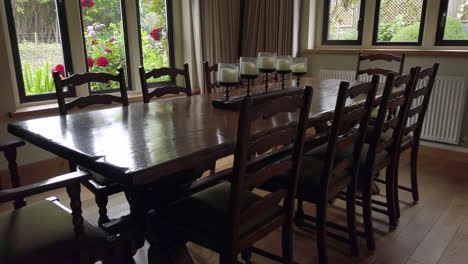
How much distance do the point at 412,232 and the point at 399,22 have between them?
7.72 ft

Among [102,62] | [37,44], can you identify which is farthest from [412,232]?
[37,44]

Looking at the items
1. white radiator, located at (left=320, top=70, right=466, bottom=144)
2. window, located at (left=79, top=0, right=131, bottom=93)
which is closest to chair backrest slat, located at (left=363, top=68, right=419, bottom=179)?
white radiator, located at (left=320, top=70, right=466, bottom=144)

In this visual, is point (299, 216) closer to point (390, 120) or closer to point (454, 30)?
point (390, 120)

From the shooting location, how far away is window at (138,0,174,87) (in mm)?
3574

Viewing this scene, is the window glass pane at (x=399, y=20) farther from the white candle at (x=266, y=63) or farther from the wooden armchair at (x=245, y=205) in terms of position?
the wooden armchair at (x=245, y=205)

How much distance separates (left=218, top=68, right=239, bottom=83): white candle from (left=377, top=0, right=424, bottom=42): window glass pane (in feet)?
8.15

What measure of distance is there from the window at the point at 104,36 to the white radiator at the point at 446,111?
9.53 ft

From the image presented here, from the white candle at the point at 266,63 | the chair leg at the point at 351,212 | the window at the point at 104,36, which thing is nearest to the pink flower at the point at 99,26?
the window at the point at 104,36

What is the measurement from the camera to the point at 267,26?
3.96 m

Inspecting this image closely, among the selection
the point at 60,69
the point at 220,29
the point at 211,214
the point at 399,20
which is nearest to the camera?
the point at 211,214

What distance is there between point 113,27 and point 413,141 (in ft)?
8.99

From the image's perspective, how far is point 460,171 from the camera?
3027 millimetres

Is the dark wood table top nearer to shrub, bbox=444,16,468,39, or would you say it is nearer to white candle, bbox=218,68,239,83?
white candle, bbox=218,68,239,83

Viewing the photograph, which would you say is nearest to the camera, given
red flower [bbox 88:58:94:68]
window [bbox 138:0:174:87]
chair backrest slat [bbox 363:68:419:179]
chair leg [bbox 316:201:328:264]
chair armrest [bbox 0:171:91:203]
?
chair armrest [bbox 0:171:91:203]
